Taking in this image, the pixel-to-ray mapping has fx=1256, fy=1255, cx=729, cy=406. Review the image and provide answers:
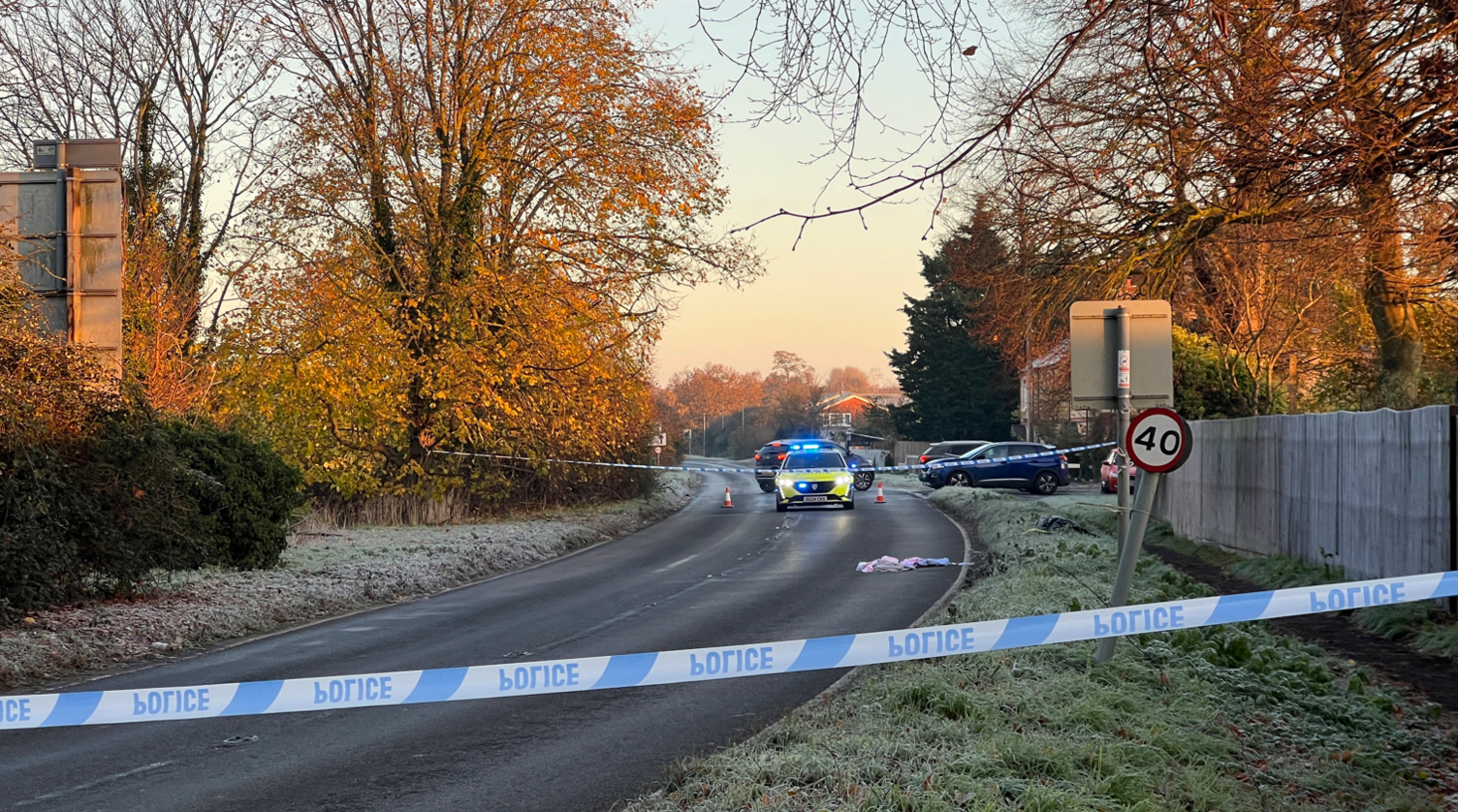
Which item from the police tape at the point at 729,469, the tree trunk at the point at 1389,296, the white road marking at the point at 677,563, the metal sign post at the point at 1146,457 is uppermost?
the tree trunk at the point at 1389,296

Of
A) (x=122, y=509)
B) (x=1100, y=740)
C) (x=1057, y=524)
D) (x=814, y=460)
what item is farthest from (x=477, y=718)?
(x=814, y=460)

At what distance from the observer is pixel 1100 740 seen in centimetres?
642

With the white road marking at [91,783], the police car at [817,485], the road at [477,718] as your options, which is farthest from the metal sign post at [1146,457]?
the police car at [817,485]

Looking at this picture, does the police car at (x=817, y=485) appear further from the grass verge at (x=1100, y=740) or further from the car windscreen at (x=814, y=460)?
the grass verge at (x=1100, y=740)

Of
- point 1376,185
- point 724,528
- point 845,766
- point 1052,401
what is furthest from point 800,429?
point 845,766

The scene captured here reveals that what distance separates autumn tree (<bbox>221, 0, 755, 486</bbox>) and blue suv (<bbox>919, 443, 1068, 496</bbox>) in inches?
695

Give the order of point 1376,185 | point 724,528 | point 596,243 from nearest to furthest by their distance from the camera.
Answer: point 1376,185
point 596,243
point 724,528

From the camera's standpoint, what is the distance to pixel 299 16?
2555 centimetres

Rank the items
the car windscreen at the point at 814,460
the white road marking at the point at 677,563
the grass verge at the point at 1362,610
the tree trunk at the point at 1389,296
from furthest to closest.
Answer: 1. the car windscreen at the point at 814,460
2. the white road marking at the point at 677,563
3. the tree trunk at the point at 1389,296
4. the grass verge at the point at 1362,610

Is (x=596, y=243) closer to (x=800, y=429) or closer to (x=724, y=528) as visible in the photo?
(x=724, y=528)

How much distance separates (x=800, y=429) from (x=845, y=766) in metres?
76.1

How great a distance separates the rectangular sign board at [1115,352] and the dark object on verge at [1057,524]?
13197 millimetres

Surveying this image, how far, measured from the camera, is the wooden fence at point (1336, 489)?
38.8ft

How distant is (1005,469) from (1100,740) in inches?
1408
